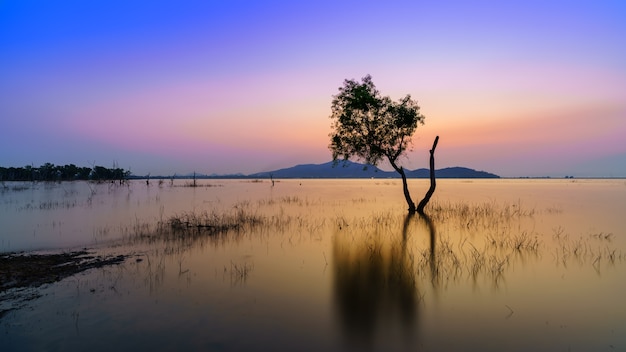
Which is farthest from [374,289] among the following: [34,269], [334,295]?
[34,269]

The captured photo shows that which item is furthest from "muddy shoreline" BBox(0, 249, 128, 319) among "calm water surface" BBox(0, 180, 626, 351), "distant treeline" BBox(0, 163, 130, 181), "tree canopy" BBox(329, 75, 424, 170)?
"distant treeline" BBox(0, 163, 130, 181)

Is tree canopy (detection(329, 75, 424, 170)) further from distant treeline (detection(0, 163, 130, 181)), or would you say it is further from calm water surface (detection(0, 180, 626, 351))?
distant treeline (detection(0, 163, 130, 181))

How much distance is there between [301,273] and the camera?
12.5 meters

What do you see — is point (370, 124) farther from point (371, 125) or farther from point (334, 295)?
point (334, 295)

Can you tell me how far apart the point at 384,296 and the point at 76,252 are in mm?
14151

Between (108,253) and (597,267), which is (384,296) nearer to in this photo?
(597,267)

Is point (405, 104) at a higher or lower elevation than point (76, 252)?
higher

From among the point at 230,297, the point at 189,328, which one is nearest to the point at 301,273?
the point at 230,297

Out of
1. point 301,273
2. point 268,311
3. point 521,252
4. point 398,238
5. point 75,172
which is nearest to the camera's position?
point 268,311

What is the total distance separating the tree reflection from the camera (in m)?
7.86

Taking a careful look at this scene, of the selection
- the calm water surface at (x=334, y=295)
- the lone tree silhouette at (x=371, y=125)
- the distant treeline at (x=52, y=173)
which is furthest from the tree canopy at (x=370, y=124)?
the distant treeline at (x=52, y=173)

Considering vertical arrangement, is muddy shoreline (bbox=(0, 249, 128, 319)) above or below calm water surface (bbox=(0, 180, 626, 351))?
above

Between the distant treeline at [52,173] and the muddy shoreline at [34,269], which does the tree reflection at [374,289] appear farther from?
the distant treeline at [52,173]

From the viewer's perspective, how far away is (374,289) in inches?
409
